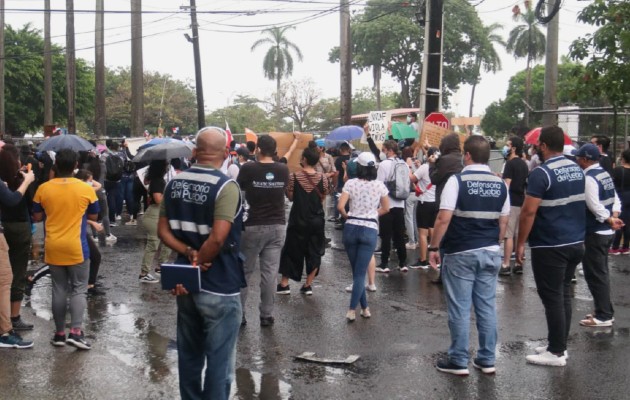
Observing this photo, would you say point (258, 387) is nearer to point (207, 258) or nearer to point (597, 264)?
point (207, 258)

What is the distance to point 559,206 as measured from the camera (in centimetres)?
657

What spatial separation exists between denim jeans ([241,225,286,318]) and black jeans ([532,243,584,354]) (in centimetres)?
267

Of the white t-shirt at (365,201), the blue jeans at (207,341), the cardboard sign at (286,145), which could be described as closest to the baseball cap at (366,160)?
the white t-shirt at (365,201)

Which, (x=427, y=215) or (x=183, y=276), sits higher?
(x=183, y=276)

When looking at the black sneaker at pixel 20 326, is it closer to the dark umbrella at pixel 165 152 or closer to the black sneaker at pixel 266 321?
the black sneaker at pixel 266 321

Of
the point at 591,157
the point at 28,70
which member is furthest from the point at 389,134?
the point at 28,70

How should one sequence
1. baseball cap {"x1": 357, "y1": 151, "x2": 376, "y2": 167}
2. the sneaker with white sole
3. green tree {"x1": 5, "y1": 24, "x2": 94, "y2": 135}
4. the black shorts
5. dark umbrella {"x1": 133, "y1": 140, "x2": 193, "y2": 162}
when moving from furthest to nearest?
green tree {"x1": 5, "y1": 24, "x2": 94, "y2": 135}, the black shorts, dark umbrella {"x1": 133, "y1": 140, "x2": 193, "y2": 162}, the sneaker with white sole, baseball cap {"x1": 357, "y1": 151, "x2": 376, "y2": 167}

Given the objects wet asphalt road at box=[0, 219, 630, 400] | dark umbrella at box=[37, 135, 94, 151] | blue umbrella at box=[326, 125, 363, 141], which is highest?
blue umbrella at box=[326, 125, 363, 141]

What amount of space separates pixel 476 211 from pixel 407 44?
178 ft

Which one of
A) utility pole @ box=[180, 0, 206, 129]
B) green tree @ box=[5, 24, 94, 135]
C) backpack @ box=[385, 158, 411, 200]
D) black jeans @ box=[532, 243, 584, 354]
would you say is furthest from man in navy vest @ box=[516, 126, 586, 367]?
green tree @ box=[5, 24, 94, 135]

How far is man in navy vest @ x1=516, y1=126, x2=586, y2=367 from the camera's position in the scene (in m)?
6.51

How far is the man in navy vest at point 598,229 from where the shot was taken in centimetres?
777

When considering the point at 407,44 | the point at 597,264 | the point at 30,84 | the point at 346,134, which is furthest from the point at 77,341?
the point at 407,44

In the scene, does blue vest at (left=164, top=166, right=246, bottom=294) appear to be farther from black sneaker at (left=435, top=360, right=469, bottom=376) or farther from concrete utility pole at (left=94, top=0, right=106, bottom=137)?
concrete utility pole at (left=94, top=0, right=106, bottom=137)
